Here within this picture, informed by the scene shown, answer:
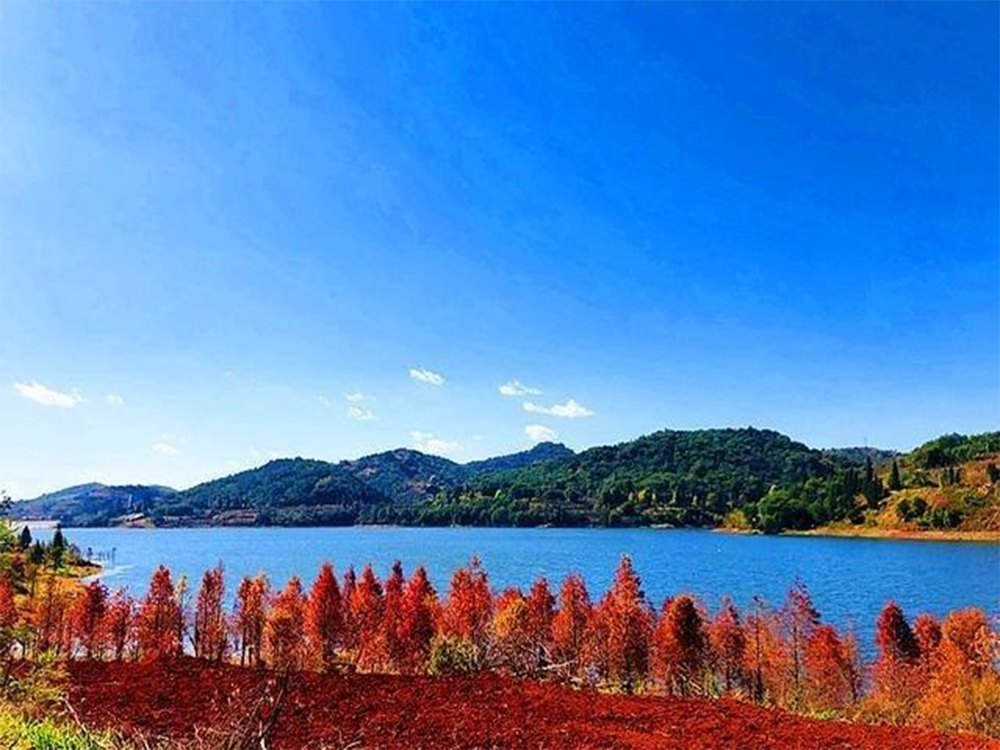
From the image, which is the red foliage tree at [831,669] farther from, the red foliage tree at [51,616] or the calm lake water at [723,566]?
the red foliage tree at [51,616]

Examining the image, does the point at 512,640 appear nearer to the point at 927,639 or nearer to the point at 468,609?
the point at 468,609

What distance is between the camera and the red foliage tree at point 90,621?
160 ft

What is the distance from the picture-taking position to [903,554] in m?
141

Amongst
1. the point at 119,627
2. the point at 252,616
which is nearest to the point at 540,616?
the point at 252,616

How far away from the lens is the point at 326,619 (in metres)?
48.4

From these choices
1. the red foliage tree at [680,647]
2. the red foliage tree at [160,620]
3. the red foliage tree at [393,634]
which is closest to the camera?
the red foliage tree at [680,647]

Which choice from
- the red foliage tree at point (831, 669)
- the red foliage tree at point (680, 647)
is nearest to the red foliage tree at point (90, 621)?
the red foliage tree at point (680, 647)

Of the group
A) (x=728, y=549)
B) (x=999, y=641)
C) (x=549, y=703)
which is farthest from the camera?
(x=728, y=549)

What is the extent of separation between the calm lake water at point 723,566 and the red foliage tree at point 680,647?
25.3 meters

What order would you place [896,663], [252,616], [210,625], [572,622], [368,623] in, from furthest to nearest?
[252,616] → [210,625] → [368,623] → [572,622] → [896,663]

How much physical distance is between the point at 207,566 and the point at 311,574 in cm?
3448

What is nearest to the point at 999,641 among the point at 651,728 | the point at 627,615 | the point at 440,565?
the point at 627,615

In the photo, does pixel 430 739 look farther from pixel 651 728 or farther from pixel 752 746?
pixel 752 746

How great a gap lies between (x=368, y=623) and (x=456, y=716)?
3298cm
